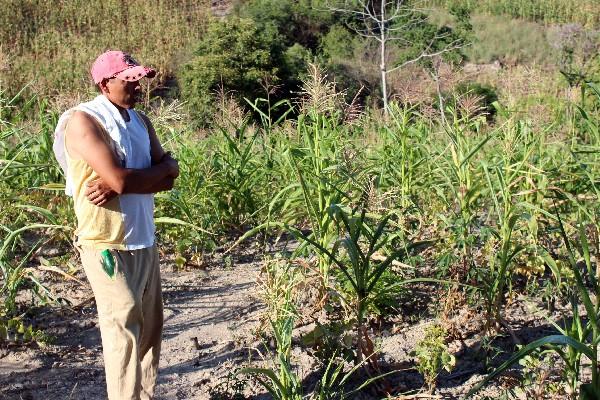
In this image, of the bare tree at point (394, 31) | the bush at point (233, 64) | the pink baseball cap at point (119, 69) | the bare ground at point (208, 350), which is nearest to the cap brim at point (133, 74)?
the pink baseball cap at point (119, 69)

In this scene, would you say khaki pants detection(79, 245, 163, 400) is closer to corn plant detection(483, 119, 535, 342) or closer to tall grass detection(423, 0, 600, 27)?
corn plant detection(483, 119, 535, 342)

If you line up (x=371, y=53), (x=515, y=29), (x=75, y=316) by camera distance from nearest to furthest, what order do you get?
(x=75, y=316) < (x=371, y=53) < (x=515, y=29)

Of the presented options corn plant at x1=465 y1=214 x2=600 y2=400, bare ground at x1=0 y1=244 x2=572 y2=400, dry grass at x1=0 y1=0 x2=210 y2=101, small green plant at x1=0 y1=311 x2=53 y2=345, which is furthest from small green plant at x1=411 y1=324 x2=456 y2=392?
dry grass at x1=0 y1=0 x2=210 y2=101

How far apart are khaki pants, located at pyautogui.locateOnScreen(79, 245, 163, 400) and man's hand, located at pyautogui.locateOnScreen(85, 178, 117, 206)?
19 centimetres

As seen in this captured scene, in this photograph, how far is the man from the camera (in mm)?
2678

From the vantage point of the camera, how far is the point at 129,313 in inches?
109

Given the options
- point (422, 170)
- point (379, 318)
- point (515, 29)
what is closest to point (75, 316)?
point (379, 318)

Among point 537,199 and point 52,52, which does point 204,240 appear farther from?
point 52,52

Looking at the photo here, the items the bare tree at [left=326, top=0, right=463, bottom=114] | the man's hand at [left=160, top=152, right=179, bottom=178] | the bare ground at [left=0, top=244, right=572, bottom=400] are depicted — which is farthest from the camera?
the bare tree at [left=326, top=0, right=463, bottom=114]

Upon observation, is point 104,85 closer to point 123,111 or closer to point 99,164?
point 123,111

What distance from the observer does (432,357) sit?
305 centimetres

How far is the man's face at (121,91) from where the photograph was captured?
2756 mm

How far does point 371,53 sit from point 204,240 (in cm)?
1406

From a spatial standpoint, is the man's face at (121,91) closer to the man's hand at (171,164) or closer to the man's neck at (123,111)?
the man's neck at (123,111)
